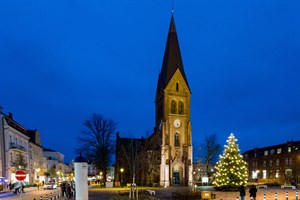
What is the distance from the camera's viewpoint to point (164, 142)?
58.4m

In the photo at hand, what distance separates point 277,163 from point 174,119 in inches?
1366

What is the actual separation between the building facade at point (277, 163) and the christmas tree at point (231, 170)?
104ft

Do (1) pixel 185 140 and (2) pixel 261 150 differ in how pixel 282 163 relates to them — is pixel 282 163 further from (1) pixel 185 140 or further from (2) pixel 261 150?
(1) pixel 185 140

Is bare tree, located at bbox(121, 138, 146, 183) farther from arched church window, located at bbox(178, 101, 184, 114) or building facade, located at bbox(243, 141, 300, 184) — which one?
building facade, located at bbox(243, 141, 300, 184)

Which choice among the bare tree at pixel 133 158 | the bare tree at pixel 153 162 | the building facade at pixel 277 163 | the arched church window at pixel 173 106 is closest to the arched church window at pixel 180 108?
the arched church window at pixel 173 106

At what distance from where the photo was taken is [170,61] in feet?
205

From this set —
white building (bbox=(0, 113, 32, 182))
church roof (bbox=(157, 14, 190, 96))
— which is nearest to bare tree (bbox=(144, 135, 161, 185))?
church roof (bbox=(157, 14, 190, 96))

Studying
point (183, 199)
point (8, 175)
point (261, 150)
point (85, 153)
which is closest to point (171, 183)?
point (85, 153)

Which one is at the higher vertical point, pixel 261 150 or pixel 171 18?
pixel 171 18

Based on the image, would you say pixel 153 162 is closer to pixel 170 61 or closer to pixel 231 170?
pixel 170 61

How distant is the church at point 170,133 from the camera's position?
189 ft

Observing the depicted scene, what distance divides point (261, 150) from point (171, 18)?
48464mm

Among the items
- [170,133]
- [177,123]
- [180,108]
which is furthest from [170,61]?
[170,133]

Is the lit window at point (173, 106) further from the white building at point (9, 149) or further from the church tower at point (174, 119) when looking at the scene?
the white building at point (9, 149)
